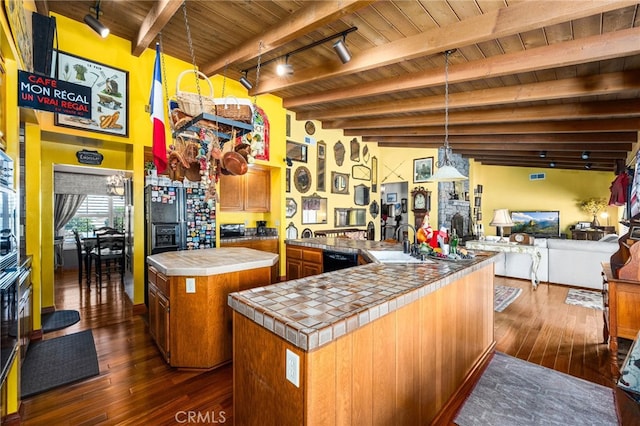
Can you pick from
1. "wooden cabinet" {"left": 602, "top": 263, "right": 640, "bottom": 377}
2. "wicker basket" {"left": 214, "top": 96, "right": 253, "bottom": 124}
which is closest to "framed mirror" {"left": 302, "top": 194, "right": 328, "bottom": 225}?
"wicker basket" {"left": 214, "top": 96, "right": 253, "bottom": 124}

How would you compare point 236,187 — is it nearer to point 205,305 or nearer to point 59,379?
point 205,305

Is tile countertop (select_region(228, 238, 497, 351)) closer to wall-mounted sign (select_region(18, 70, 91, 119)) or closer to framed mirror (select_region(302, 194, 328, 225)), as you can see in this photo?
wall-mounted sign (select_region(18, 70, 91, 119))

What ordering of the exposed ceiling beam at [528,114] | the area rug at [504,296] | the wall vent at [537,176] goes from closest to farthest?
the exposed ceiling beam at [528,114] < the area rug at [504,296] < the wall vent at [537,176]

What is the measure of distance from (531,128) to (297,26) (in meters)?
4.30

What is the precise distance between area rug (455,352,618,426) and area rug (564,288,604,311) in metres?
2.37

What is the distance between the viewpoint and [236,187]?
4.98 m

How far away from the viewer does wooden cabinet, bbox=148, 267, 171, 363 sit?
238cm

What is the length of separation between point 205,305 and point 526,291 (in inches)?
195

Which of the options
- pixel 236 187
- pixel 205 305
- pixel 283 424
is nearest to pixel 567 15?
pixel 283 424

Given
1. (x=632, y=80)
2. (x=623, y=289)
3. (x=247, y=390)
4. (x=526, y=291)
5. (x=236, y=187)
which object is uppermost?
(x=632, y=80)

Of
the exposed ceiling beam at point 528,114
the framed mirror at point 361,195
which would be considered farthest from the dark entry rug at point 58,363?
the framed mirror at point 361,195

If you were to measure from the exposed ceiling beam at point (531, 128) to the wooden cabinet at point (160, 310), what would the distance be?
4.91 meters

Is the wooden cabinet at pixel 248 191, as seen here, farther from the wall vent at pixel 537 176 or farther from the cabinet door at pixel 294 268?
the wall vent at pixel 537 176

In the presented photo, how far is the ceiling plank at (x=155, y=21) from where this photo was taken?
2.47m
